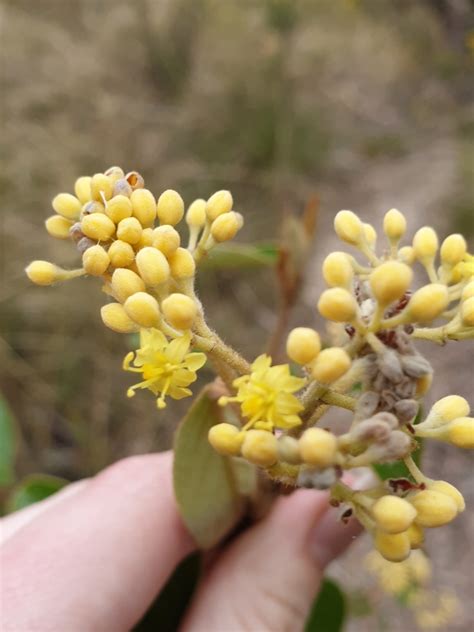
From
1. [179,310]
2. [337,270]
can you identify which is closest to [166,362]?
[179,310]

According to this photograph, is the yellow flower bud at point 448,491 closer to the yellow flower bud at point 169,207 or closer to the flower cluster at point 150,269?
the flower cluster at point 150,269

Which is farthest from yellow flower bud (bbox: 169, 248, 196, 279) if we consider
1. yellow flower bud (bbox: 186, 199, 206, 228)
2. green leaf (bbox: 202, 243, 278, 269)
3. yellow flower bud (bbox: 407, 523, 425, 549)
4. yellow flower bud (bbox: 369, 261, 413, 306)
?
green leaf (bbox: 202, 243, 278, 269)

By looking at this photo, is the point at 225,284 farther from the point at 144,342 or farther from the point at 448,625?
the point at 144,342

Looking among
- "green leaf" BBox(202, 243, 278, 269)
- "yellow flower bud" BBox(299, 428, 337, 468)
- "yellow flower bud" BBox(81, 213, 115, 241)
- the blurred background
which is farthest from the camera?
the blurred background

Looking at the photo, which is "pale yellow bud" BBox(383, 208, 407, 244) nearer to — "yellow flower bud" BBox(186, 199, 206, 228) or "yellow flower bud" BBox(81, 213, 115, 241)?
"yellow flower bud" BBox(186, 199, 206, 228)

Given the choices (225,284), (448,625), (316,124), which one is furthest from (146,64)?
(448,625)

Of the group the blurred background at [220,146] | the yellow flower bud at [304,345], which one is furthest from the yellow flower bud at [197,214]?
the blurred background at [220,146]
